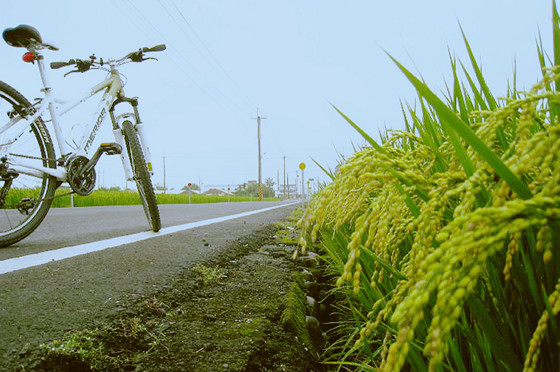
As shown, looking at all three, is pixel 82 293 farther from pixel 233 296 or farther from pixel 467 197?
pixel 467 197

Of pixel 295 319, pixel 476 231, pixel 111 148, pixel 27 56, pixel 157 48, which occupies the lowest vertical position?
pixel 295 319

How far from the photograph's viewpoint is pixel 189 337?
1.21 meters

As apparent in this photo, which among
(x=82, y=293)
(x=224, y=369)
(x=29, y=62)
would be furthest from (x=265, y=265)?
(x=29, y=62)

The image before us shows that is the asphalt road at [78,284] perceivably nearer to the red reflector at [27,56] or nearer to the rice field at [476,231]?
the rice field at [476,231]

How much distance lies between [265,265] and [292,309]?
725 mm

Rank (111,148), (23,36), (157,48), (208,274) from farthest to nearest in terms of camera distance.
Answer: (157,48), (111,148), (23,36), (208,274)

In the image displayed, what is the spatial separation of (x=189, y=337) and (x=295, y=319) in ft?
1.41

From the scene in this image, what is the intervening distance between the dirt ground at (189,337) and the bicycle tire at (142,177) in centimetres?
242

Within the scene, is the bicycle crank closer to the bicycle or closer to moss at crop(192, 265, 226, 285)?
the bicycle

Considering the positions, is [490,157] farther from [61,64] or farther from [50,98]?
[61,64]

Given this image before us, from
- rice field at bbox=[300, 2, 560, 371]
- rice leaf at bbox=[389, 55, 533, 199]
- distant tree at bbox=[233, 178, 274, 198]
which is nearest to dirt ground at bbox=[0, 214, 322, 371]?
rice field at bbox=[300, 2, 560, 371]

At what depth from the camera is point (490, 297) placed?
3.01ft

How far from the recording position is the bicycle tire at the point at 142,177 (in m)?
4.18

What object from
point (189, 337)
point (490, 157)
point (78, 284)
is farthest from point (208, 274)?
point (490, 157)
